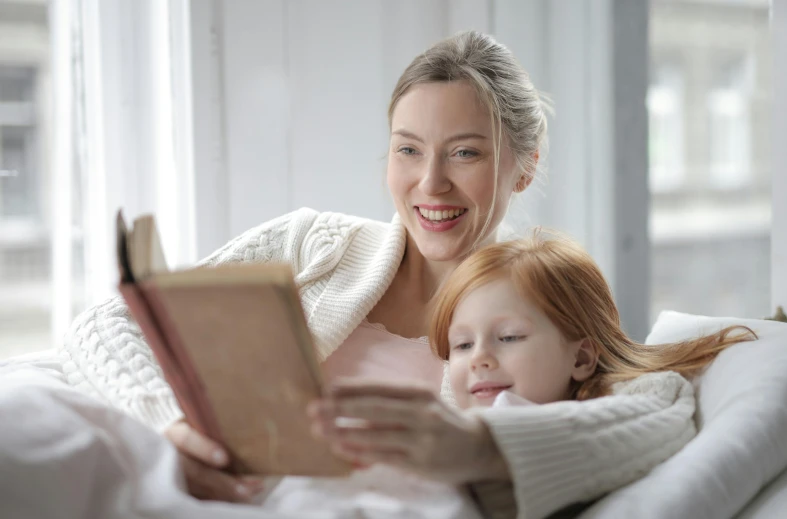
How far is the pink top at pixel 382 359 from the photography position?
1.52 meters

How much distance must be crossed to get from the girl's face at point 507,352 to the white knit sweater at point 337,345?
97 millimetres

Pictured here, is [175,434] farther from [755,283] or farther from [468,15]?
[755,283]

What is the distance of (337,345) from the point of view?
4.94 feet

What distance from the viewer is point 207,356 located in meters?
0.83

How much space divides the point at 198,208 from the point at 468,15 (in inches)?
46.7

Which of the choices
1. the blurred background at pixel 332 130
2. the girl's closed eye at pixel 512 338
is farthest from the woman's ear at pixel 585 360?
the blurred background at pixel 332 130

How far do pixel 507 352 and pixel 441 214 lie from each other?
1.55 feet

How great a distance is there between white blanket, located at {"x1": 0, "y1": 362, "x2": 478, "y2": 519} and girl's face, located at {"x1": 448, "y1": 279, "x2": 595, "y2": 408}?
11.5 inches

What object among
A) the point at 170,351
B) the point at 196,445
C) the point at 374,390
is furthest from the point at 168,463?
the point at 374,390

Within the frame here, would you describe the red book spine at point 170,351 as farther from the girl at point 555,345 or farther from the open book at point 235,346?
the girl at point 555,345

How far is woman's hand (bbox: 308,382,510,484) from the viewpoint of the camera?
2.69ft

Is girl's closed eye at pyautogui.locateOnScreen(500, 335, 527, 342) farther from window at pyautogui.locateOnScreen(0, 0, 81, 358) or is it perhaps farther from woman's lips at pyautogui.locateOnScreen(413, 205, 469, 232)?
window at pyautogui.locateOnScreen(0, 0, 81, 358)

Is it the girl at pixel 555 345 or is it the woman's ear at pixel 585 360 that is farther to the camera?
the woman's ear at pixel 585 360

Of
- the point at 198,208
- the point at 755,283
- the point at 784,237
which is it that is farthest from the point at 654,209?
the point at 198,208
